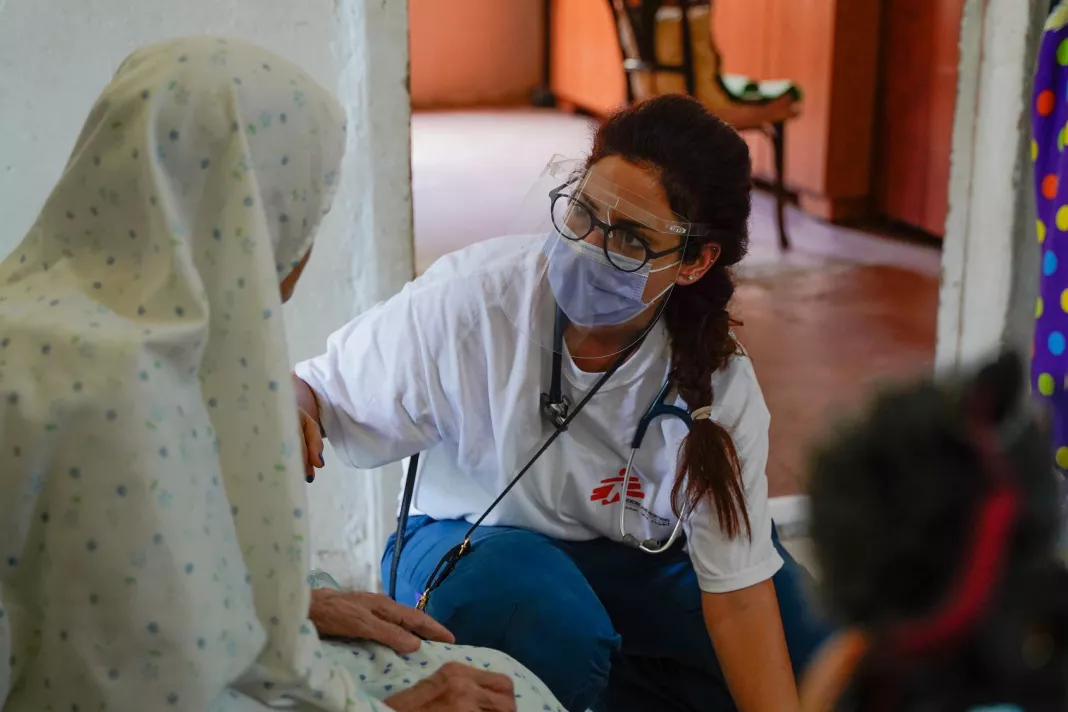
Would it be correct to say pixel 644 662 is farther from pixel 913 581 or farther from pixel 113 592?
pixel 913 581

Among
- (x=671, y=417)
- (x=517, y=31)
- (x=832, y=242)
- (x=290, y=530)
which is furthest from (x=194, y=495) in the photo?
(x=517, y=31)

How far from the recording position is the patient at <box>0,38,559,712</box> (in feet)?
2.69

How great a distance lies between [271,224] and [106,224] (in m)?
0.14

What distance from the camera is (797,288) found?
12.7 ft

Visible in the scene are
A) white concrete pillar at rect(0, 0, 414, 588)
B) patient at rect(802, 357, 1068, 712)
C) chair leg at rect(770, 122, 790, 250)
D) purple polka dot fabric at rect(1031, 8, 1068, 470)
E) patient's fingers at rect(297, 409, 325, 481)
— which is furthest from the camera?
chair leg at rect(770, 122, 790, 250)

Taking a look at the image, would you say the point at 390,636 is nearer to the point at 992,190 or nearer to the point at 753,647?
the point at 753,647

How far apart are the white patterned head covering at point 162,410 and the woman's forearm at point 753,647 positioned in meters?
0.63

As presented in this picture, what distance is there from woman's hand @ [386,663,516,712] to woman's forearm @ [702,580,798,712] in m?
0.38

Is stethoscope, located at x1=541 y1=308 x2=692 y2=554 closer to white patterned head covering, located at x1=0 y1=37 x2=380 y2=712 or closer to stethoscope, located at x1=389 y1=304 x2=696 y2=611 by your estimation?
stethoscope, located at x1=389 y1=304 x2=696 y2=611

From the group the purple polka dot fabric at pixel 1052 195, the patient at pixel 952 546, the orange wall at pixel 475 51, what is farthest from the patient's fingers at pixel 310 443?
the orange wall at pixel 475 51

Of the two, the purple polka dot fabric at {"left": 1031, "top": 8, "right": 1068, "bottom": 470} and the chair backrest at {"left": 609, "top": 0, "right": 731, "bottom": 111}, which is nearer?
the purple polka dot fabric at {"left": 1031, "top": 8, "right": 1068, "bottom": 470}

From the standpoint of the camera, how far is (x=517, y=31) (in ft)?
25.8

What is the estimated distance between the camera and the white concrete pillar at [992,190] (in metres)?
2.13

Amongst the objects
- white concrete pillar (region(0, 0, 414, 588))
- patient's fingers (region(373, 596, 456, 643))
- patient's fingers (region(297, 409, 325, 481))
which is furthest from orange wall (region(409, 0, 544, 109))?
patient's fingers (region(373, 596, 456, 643))
